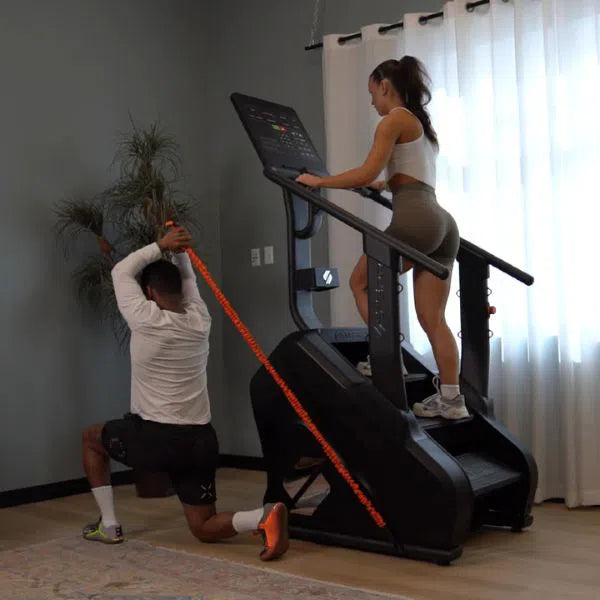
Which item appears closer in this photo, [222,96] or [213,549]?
[213,549]

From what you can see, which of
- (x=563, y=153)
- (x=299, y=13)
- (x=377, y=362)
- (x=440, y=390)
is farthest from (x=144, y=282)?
(x=299, y=13)

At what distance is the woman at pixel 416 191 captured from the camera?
3.18 meters

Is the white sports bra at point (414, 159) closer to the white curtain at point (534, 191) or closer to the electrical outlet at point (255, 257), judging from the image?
the white curtain at point (534, 191)

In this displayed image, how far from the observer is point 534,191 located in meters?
3.98

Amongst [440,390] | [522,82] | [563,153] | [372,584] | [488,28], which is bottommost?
[372,584]

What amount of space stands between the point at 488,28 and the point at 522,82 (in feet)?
1.11

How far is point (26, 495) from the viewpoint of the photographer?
4.22 m

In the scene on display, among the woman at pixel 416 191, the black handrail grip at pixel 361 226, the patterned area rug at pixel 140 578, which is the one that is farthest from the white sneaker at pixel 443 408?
the patterned area rug at pixel 140 578

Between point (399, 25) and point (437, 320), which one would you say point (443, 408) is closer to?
point (437, 320)

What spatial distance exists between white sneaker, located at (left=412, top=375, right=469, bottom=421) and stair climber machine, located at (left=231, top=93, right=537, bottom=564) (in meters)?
0.04

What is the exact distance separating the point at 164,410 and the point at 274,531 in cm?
59

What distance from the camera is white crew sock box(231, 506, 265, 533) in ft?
9.69

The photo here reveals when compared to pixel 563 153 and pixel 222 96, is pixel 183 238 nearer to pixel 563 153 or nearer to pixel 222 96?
pixel 563 153

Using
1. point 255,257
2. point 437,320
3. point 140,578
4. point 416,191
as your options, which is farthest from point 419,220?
point 255,257
